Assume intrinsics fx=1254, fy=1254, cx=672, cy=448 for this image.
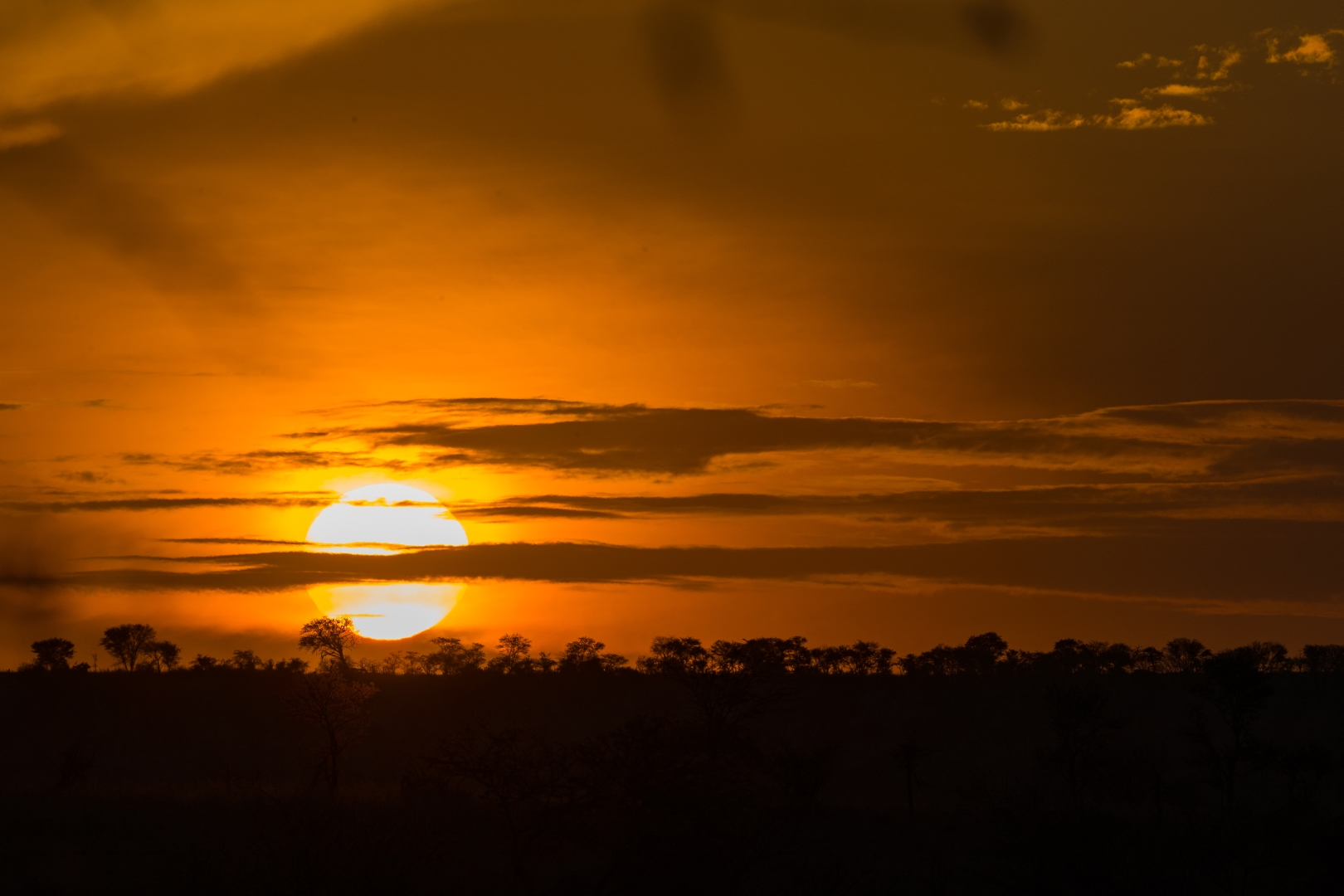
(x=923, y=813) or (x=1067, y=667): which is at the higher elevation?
(x=1067, y=667)

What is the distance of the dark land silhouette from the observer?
3928 cm

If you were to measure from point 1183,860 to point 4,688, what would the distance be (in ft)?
403

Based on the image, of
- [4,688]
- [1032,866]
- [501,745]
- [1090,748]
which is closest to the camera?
[1032,866]

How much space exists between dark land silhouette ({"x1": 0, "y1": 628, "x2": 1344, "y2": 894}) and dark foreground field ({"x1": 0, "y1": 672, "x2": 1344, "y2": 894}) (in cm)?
21

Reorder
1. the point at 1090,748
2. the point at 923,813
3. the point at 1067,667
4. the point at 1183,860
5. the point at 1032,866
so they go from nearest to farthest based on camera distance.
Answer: the point at 1032,866
the point at 1183,860
the point at 923,813
the point at 1090,748
the point at 1067,667

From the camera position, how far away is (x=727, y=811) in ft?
124

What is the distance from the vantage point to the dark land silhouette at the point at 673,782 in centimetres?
3928

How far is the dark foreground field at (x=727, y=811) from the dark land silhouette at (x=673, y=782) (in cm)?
21

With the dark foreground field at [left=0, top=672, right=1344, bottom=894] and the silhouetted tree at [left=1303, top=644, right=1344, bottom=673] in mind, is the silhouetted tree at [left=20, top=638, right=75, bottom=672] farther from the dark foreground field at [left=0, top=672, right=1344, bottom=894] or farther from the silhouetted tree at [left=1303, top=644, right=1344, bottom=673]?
the silhouetted tree at [left=1303, top=644, right=1344, bottom=673]

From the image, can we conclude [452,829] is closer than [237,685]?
Yes

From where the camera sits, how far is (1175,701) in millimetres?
110625

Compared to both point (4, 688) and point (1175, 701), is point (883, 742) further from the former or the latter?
point (4, 688)

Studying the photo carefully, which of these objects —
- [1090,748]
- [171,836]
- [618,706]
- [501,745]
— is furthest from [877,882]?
[618,706]

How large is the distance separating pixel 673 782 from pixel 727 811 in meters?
1.85
